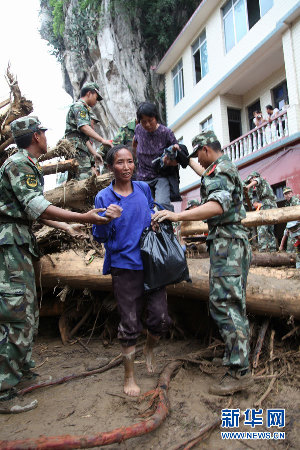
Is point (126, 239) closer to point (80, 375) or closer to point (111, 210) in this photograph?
point (111, 210)

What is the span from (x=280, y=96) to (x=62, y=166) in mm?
11558

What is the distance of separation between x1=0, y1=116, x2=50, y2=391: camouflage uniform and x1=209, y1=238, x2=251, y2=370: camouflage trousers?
155 centimetres

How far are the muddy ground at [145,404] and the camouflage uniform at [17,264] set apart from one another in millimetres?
390

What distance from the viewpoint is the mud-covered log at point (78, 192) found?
4.30 meters

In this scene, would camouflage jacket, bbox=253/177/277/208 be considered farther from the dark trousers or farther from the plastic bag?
the dark trousers

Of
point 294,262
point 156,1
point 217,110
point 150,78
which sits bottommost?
point 294,262

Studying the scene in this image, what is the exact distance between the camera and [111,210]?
2.47 metres

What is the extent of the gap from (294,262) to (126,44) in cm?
1910

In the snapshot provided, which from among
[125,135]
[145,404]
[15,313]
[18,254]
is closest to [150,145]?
[125,135]

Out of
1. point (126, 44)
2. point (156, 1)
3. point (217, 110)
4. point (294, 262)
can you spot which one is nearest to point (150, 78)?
point (126, 44)

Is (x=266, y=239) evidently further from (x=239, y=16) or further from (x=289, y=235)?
(x=239, y=16)

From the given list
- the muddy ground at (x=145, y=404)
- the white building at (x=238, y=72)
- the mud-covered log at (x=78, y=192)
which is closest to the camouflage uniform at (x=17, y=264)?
the muddy ground at (x=145, y=404)

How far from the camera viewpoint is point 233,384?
2525 millimetres

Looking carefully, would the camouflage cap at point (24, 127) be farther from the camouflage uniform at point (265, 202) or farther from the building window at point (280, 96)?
the building window at point (280, 96)
